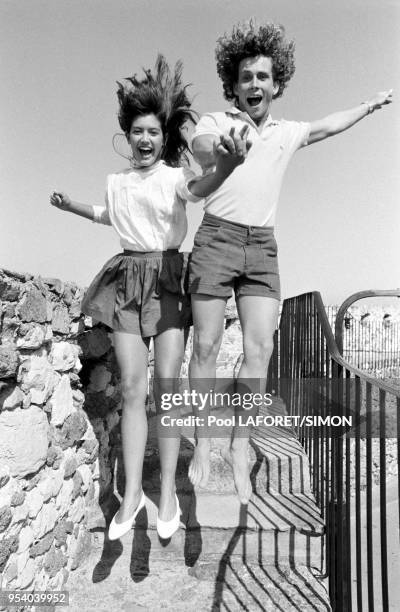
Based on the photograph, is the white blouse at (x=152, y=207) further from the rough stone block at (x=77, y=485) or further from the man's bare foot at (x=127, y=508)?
the rough stone block at (x=77, y=485)

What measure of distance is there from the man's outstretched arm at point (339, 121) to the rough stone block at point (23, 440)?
1904 mm

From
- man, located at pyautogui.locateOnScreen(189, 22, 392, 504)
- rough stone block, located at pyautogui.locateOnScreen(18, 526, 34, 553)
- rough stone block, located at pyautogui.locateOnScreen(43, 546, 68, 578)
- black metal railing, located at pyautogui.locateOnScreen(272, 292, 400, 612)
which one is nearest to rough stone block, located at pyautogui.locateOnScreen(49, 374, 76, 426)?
rough stone block, located at pyautogui.locateOnScreen(18, 526, 34, 553)

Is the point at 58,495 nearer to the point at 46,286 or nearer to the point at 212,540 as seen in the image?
the point at 212,540

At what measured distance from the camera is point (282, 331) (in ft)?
16.3

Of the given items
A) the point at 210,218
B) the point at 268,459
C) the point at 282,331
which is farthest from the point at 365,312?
the point at 210,218

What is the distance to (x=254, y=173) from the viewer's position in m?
2.18

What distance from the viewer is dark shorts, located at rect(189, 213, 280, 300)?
2098 millimetres

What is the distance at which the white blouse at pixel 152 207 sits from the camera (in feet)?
7.19

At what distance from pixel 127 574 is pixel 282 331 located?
9.82 ft

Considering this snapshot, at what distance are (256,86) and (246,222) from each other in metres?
0.67

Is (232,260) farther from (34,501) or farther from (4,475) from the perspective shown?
(34,501)

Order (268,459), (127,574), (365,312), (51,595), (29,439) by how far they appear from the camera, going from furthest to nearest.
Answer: (365,312) < (268,459) < (127,574) < (51,595) < (29,439)

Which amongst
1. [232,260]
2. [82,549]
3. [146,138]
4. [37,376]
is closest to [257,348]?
[232,260]

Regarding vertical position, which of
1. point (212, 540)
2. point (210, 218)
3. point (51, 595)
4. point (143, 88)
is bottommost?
point (51, 595)
